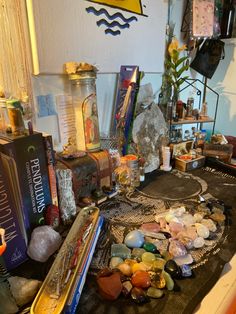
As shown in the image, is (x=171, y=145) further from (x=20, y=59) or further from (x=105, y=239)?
(x=20, y=59)

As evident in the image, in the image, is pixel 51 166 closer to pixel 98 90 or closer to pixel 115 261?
pixel 115 261

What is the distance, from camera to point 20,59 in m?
0.80

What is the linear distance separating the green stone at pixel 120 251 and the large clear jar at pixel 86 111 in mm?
424

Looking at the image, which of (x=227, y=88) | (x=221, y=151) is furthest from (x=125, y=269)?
(x=227, y=88)

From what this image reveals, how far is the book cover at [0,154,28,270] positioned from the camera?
21.8 inches

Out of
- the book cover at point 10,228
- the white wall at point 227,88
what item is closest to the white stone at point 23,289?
the book cover at point 10,228

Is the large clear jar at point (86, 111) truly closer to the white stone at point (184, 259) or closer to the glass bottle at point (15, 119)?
the glass bottle at point (15, 119)

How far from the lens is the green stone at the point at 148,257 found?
0.59m

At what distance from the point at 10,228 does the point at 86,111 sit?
520 millimetres

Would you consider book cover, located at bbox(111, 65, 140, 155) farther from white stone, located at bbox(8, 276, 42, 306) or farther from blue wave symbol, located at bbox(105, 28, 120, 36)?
white stone, located at bbox(8, 276, 42, 306)

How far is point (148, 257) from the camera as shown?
1.95 feet

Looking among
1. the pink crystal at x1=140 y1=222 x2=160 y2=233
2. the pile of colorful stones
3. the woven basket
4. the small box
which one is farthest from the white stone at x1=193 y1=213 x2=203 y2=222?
the woven basket

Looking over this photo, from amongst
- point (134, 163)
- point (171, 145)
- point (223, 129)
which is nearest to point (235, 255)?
point (134, 163)

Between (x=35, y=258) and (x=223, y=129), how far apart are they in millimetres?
1620
